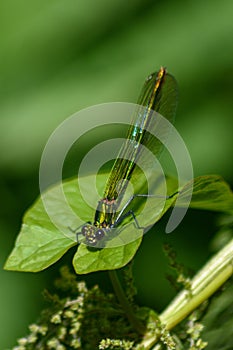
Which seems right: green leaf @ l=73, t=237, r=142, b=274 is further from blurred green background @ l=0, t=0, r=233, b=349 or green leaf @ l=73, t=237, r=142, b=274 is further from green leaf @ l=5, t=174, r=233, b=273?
blurred green background @ l=0, t=0, r=233, b=349

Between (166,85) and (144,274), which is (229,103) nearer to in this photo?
(144,274)

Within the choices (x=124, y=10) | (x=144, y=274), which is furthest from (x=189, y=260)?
(x=124, y=10)

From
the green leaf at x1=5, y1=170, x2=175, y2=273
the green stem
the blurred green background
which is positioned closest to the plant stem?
the green stem

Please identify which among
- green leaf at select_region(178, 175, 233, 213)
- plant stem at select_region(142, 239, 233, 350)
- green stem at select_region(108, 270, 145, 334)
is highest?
green leaf at select_region(178, 175, 233, 213)

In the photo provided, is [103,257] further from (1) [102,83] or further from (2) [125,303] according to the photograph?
(1) [102,83]

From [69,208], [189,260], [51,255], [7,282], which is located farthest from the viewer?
[7,282]

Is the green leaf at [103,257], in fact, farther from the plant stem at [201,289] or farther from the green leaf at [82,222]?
the plant stem at [201,289]

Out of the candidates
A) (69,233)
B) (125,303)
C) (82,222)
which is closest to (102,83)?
(82,222)
